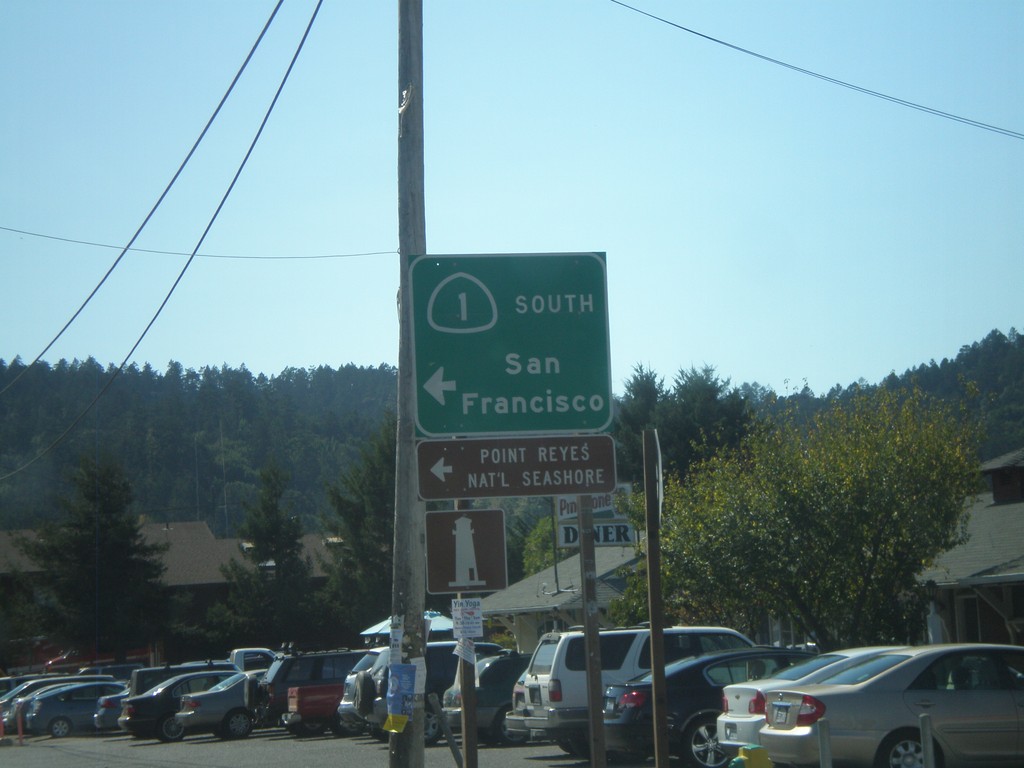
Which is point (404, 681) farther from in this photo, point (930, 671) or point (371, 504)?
point (371, 504)

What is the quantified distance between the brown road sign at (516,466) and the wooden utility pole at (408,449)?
4.20 feet

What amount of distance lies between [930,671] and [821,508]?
803 centimetres

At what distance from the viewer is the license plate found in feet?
39.9

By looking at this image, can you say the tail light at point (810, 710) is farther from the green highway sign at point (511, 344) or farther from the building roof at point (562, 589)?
the building roof at point (562, 589)

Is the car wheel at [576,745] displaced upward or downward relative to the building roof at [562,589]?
downward

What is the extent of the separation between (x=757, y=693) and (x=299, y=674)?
16412 mm

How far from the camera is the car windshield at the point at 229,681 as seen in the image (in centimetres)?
2890

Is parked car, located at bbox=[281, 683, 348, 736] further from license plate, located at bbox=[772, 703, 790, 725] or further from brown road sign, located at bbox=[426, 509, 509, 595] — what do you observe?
brown road sign, located at bbox=[426, 509, 509, 595]

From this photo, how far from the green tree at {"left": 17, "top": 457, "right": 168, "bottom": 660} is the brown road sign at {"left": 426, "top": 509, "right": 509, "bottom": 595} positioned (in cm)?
4470

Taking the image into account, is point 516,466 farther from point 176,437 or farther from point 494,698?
point 176,437

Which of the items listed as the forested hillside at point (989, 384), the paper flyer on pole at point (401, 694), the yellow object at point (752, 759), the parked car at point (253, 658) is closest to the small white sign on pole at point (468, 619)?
the paper flyer on pole at point (401, 694)

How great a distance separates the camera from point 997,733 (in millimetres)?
12227

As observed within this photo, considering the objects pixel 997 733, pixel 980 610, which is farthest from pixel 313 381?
pixel 997 733

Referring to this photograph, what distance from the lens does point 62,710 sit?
113 ft
